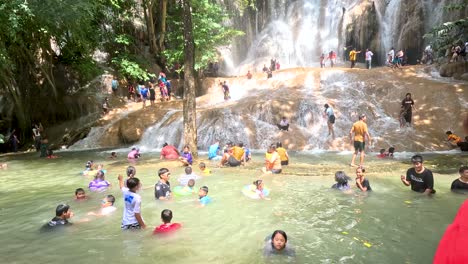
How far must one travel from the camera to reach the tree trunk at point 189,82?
44.4ft

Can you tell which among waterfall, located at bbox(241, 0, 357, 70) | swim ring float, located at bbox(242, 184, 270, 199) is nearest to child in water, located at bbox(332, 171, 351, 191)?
swim ring float, located at bbox(242, 184, 270, 199)

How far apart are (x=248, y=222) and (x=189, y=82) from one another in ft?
25.3

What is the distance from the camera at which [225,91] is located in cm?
2636

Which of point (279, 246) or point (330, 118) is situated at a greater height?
point (330, 118)

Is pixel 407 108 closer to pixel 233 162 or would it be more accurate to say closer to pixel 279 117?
A: pixel 279 117

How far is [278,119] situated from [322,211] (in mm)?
12073

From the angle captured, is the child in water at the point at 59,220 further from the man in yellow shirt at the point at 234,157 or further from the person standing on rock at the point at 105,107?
the person standing on rock at the point at 105,107

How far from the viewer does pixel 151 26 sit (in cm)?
2961

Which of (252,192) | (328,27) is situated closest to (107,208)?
(252,192)

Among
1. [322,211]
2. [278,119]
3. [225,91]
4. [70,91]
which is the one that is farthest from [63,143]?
[322,211]

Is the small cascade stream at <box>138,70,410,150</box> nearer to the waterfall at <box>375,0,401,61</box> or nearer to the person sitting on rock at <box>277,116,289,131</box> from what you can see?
the person sitting on rock at <box>277,116,289,131</box>

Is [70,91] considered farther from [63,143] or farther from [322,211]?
[322,211]

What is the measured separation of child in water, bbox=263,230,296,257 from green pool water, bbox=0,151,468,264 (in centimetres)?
15

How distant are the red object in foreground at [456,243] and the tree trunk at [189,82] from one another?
1250cm
